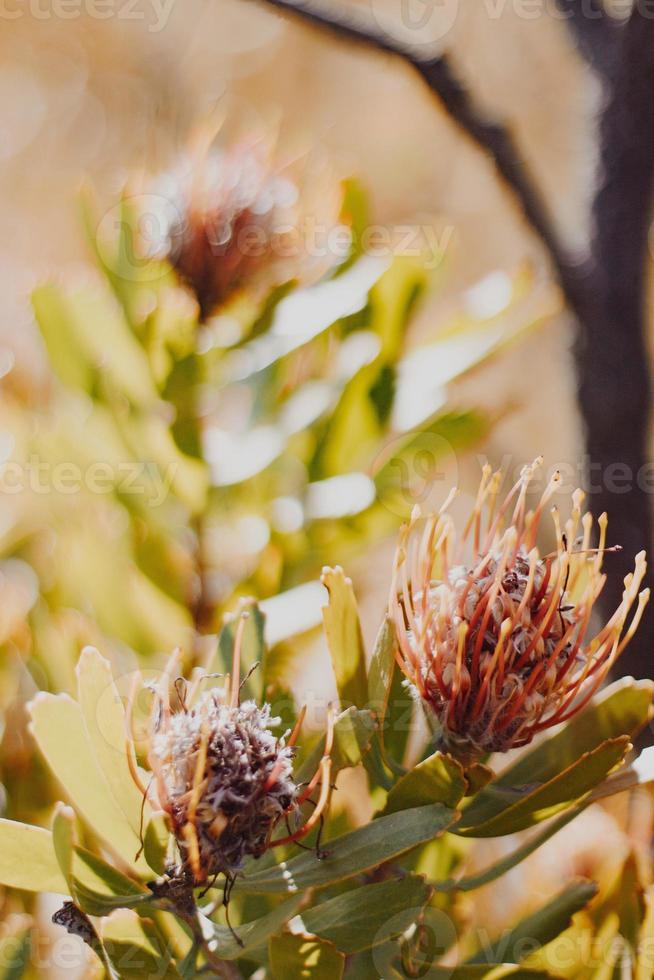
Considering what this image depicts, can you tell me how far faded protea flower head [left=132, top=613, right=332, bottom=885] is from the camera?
29 centimetres

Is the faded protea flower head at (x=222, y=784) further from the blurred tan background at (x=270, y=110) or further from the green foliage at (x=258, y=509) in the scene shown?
the blurred tan background at (x=270, y=110)

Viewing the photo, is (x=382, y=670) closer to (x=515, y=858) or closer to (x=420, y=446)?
(x=515, y=858)

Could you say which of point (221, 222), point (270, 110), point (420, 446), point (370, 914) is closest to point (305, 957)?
point (370, 914)

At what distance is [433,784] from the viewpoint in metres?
0.28

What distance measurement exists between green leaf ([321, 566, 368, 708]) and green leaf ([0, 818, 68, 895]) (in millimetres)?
101

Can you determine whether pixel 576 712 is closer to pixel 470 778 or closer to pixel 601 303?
pixel 470 778

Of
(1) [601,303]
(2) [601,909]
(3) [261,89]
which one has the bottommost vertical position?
(2) [601,909]

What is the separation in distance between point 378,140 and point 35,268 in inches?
21.5

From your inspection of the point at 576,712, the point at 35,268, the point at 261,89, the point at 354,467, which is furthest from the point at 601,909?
the point at 261,89

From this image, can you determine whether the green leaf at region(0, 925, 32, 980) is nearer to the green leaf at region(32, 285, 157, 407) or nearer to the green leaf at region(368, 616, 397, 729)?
the green leaf at region(368, 616, 397, 729)

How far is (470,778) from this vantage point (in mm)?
284

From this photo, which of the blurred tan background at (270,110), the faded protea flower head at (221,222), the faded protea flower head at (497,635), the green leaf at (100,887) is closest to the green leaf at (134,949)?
the green leaf at (100,887)

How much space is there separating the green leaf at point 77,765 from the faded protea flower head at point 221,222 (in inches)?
13.0

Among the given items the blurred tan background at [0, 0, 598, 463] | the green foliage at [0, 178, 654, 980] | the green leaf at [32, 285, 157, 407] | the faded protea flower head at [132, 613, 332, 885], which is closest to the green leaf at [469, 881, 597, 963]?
the green foliage at [0, 178, 654, 980]
